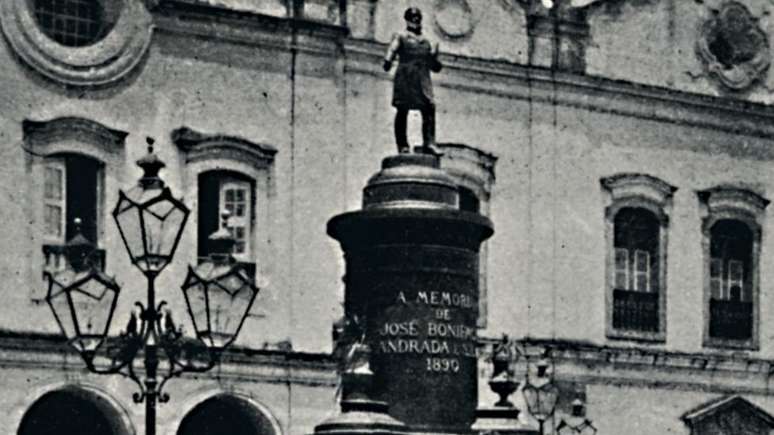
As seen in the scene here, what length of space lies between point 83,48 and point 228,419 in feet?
16.5

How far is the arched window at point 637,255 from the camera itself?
28.4m

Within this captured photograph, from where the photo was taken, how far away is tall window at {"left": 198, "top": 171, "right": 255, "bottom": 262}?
2470 cm

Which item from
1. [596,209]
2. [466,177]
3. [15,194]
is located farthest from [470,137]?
[15,194]

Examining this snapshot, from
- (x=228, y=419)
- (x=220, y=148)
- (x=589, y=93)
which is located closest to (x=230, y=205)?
(x=220, y=148)

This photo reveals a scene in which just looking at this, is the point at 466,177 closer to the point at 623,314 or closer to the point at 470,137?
the point at 470,137

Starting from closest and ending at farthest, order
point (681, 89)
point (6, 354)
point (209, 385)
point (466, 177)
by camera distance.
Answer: point (6, 354)
point (209, 385)
point (466, 177)
point (681, 89)

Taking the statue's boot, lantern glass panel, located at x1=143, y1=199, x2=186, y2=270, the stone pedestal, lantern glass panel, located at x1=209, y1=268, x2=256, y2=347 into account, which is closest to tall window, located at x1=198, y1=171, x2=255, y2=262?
lantern glass panel, located at x1=209, y1=268, x2=256, y2=347

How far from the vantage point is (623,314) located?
2841 centimetres

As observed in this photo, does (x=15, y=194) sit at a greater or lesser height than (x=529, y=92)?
lesser

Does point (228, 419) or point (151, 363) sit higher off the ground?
point (151, 363)

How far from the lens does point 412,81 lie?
1659 cm

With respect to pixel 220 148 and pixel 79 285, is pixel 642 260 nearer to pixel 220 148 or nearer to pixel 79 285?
pixel 220 148

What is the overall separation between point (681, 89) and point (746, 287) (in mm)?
3177

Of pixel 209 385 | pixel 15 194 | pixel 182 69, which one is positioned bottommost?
pixel 209 385
